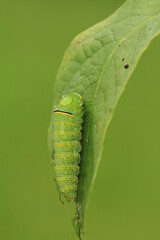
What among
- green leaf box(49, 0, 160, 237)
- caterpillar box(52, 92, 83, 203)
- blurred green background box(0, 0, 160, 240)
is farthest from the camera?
blurred green background box(0, 0, 160, 240)

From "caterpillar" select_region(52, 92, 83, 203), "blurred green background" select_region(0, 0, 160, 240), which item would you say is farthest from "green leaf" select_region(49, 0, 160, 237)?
"blurred green background" select_region(0, 0, 160, 240)

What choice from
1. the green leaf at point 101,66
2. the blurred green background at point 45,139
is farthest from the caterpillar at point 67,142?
the blurred green background at point 45,139

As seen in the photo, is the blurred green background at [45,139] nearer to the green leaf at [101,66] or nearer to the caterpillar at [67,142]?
the caterpillar at [67,142]

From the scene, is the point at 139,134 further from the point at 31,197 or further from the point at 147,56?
the point at 31,197

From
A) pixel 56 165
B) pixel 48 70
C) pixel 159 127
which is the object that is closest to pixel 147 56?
pixel 159 127

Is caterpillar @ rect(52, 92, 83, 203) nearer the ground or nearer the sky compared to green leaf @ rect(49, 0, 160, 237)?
nearer the ground

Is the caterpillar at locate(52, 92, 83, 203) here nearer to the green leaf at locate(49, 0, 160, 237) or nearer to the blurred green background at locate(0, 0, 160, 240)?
the green leaf at locate(49, 0, 160, 237)

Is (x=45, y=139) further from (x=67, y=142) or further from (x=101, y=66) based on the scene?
(x=101, y=66)
